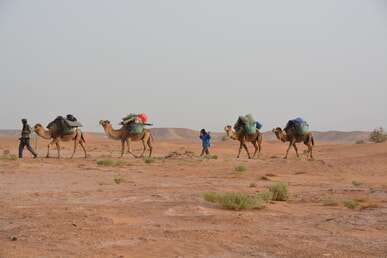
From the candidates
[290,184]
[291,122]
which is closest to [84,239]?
[290,184]

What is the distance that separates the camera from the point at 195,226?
24.5 feet

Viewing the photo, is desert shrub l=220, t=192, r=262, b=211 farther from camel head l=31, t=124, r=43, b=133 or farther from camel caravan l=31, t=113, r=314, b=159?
camel head l=31, t=124, r=43, b=133

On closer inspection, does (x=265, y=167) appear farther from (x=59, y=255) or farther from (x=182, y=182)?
(x=59, y=255)

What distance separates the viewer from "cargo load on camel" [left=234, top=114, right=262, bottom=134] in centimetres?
2786

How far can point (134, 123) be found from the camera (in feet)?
85.4

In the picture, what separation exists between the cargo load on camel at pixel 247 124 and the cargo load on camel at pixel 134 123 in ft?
18.2

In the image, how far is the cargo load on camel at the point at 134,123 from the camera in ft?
85.3

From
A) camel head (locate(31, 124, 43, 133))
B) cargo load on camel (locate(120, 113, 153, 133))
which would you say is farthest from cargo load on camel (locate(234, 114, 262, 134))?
camel head (locate(31, 124, 43, 133))

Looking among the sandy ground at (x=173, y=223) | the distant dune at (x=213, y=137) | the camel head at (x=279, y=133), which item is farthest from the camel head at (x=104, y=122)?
the distant dune at (x=213, y=137)

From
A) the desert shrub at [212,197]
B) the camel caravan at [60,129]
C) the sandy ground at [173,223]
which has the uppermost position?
the camel caravan at [60,129]

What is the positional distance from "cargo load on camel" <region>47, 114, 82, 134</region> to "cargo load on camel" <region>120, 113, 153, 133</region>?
2499mm

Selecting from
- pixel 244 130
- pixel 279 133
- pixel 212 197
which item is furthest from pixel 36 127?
pixel 212 197

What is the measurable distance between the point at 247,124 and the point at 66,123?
398 inches

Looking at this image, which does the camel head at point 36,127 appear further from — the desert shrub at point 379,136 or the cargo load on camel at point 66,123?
the desert shrub at point 379,136
